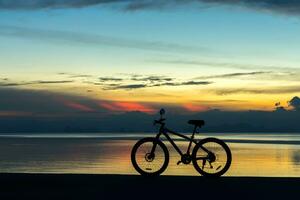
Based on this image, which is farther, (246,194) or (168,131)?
(168,131)

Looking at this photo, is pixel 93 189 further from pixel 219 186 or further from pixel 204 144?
pixel 204 144

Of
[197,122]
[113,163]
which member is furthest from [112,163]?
[197,122]

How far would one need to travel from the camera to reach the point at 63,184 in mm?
12414

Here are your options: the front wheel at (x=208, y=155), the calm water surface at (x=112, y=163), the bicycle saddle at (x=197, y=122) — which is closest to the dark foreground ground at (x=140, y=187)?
the front wheel at (x=208, y=155)

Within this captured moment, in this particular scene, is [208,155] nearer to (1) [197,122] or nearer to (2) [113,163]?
(1) [197,122]

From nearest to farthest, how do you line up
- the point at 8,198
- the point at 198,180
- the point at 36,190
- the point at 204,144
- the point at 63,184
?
the point at 8,198, the point at 36,190, the point at 63,184, the point at 198,180, the point at 204,144

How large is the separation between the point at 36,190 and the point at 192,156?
13.9ft

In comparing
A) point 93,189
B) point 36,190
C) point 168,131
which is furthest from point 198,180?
point 36,190

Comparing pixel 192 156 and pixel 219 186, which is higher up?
pixel 192 156

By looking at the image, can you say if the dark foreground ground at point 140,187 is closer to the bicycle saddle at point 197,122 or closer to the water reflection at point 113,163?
the bicycle saddle at point 197,122

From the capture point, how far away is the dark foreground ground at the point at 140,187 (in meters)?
10.7

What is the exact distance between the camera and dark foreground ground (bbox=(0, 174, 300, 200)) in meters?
10.7

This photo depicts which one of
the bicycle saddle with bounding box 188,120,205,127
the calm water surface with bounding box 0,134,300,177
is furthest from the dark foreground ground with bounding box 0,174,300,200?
the calm water surface with bounding box 0,134,300,177

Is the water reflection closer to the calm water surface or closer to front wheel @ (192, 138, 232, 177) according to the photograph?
the calm water surface
